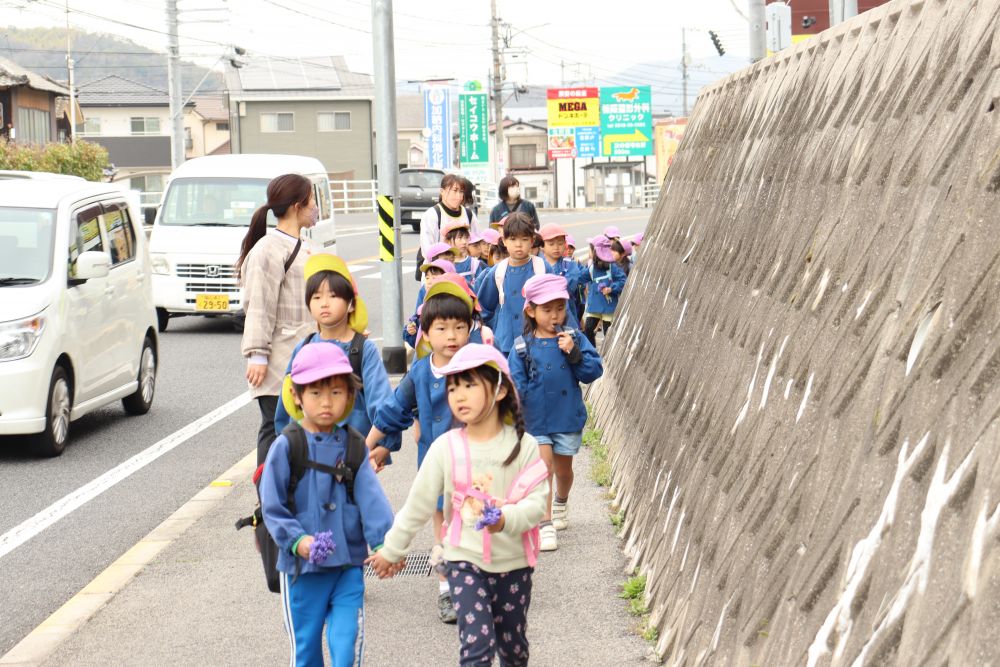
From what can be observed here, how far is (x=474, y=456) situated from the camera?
14.0 ft

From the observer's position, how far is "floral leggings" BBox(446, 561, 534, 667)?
13.8ft

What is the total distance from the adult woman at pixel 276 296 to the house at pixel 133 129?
223 ft

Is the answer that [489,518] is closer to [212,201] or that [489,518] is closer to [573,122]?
[212,201]

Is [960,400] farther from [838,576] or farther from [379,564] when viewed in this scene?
[379,564]

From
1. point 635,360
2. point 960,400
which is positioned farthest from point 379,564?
point 635,360

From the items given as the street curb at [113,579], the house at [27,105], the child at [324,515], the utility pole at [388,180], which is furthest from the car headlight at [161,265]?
the house at [27,105]

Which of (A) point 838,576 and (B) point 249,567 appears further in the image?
(B) point 249,567

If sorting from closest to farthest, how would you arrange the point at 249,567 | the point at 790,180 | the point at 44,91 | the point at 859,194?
1. the point at 859,194
2. the point at 790,180
3. the point at 249,567
4. the point at 44,91

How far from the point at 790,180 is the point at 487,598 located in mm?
2023

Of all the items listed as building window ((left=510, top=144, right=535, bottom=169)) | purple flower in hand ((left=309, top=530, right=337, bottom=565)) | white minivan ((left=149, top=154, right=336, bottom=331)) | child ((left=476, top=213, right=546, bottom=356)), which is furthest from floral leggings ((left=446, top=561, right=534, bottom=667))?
building window ((left=510, top=144, right=535, bottom=169))

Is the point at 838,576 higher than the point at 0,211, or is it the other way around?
the point at 0,211

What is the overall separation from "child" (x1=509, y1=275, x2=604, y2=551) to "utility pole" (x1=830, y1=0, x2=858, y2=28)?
8.34ft

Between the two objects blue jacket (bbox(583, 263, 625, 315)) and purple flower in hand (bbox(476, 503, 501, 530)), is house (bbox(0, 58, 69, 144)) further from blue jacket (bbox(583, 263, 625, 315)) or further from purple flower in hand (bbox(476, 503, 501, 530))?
purple flower in hand (bbox(476, 503, 501, 530))

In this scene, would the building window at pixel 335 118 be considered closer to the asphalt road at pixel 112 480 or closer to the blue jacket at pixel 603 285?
the asphalt road at pixel 112 480
